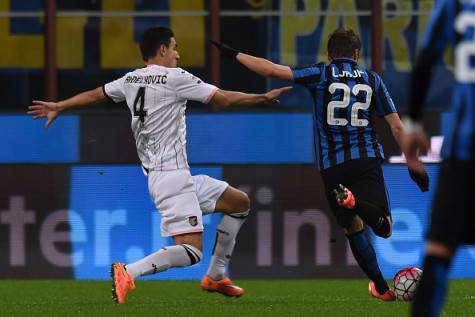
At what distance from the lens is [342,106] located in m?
8.79

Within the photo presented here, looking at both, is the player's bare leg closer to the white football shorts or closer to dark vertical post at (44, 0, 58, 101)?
the white football shorts

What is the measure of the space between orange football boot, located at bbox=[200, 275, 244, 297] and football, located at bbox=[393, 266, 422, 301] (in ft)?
3.45

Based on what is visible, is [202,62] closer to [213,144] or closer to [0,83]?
[213,144]

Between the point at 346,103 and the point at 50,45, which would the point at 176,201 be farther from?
the point at 50,45

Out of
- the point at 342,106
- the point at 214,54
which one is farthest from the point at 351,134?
the point at 214,54

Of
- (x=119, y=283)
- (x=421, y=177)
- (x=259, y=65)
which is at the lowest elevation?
(x=119, y=283)

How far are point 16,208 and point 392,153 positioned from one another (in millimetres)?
3381

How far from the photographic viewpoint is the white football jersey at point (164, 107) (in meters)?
8.70

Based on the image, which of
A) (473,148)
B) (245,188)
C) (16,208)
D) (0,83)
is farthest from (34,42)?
(473,148)

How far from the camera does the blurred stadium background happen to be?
40.2 ft

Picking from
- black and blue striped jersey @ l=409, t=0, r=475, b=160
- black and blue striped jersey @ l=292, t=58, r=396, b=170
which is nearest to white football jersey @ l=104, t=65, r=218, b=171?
black and blue striped jersey @ l=292, t=58, r=396, b=170

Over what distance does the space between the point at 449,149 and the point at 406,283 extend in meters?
3.85

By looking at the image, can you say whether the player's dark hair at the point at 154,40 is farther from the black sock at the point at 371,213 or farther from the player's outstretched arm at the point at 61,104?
the black sock at the point at 371,213

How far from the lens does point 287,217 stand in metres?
12.3
